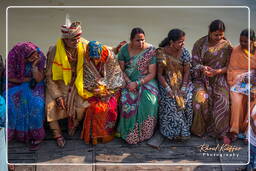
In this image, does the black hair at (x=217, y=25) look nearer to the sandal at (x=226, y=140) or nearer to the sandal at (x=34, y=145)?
the sandal at (x=226, y=140)

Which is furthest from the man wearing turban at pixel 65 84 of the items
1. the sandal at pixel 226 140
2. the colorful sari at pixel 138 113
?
the sandal at pixel 226 140

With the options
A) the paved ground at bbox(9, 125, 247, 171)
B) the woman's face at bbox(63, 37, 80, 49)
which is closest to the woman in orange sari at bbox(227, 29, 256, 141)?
the paved ground at bbox(9, 125, 247, 171)

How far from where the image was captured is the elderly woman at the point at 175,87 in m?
5.18

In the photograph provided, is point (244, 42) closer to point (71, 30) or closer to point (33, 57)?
point (71, 30)

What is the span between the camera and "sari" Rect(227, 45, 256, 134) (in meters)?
5.19

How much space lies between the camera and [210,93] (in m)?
5.30

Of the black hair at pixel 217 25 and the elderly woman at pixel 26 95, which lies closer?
the elderly woman at pixel 26 95

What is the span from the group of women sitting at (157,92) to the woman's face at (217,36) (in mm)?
12

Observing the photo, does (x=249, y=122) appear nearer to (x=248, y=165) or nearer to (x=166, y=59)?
(x=248, y=165)

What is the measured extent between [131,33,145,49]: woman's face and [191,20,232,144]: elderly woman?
2.28 feet

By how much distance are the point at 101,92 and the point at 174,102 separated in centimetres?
86

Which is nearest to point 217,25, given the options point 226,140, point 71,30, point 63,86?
point 226,140

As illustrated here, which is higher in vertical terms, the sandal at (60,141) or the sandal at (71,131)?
the sandal at (71,131)

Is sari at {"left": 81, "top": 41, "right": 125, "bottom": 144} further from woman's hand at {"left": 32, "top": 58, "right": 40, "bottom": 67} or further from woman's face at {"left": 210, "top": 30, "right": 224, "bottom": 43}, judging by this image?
woman's face at {"left": 210, "top": 30, "right": 224, "bottom": 43}
